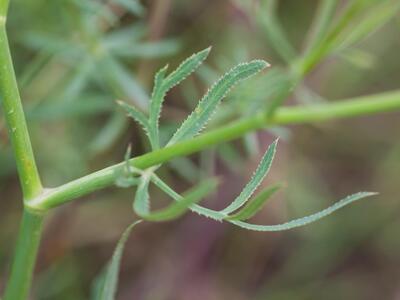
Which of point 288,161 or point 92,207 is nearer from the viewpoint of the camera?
point 92,207

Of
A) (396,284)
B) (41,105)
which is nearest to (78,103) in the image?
(41,105)

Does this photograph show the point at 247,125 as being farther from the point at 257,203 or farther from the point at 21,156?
the point at 21,156

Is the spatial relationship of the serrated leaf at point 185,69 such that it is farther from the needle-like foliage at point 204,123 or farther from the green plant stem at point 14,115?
the green plant stem at point 14,115

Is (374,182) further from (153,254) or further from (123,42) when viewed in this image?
(123,42)

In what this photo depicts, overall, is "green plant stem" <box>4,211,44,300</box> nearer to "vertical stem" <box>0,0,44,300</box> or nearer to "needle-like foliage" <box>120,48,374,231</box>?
"vertical stem" <box>0,0,44,300</box>

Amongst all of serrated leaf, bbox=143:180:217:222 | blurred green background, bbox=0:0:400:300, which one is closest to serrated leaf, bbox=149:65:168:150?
serrated leaf, bbox=143:180:217:222

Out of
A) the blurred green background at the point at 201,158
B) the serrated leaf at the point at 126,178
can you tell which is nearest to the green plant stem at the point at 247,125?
the serrated leaf at the point at 126,178

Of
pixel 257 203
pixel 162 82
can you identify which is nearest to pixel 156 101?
pixel 162 82
